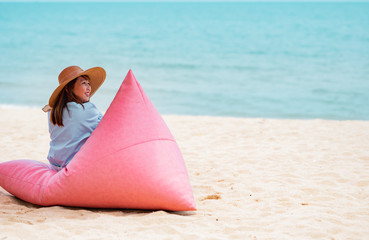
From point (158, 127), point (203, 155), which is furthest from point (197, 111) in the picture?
point (158, 127)

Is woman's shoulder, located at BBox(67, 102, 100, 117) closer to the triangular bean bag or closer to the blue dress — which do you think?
the blue dress

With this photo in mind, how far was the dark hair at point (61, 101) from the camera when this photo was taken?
341cm

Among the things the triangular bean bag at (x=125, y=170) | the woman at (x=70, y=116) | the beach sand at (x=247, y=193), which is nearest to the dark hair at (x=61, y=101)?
the woman at (x=70, y=116)

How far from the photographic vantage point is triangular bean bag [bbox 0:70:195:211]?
10.2 ft

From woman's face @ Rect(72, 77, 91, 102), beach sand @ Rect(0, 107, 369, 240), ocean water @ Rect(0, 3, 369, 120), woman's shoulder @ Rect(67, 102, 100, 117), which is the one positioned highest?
ocean water @ Rect(0, 3, 369, 120)

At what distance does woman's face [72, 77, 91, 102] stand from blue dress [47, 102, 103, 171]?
0.11 metres

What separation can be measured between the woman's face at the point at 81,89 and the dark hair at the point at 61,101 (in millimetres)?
25

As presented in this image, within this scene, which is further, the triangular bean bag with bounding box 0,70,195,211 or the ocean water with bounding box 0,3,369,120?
the ocean water with bounding box 0,3,369,120

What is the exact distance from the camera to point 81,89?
353cm

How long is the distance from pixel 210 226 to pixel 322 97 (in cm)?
980

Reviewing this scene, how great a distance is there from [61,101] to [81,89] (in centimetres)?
20

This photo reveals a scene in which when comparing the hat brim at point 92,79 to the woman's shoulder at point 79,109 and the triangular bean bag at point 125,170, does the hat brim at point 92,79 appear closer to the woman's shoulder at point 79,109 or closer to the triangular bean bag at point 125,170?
the woman's shoulder at point 79,109

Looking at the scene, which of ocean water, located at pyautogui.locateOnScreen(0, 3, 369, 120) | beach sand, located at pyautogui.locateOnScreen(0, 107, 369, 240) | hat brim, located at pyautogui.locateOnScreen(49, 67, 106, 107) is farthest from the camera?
ocean water, located at pyautogui.locateOnScreen(0, 3, 369, 120)

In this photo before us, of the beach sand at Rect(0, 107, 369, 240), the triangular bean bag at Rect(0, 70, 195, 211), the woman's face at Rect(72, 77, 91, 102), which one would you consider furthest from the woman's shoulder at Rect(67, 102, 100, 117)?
the beach sand at Rect(0, 107, 369, 240)
